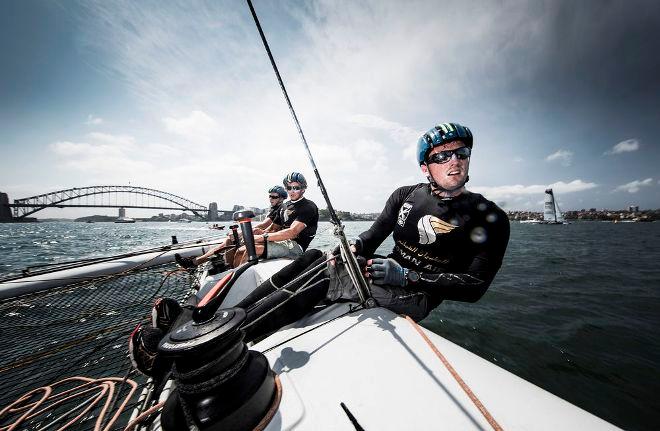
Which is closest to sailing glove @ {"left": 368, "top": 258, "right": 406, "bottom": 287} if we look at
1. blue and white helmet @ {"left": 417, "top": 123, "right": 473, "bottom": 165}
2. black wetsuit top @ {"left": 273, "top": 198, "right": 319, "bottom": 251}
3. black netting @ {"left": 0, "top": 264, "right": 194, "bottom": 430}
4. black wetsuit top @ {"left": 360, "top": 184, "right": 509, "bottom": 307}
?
black wetsuit top @ {"left": 360, "top": 184, "right": 509, "bottom": 307}

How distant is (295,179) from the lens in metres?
5.62

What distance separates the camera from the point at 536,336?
509cm

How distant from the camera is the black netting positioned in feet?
10.4

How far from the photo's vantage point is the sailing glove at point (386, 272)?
2322 mm

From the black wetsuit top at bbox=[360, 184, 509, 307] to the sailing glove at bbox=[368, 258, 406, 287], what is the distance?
177 millimetres

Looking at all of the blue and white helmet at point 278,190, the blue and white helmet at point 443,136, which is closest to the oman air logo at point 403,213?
the blue and white helmet at point 443,136

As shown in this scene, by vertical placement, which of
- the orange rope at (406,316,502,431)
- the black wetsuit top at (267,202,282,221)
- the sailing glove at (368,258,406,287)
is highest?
the black wetsuit top at (267,202,282,221)

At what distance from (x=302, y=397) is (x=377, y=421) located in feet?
1.37

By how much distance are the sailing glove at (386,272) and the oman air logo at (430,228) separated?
0.58 m

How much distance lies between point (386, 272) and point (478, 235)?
41.5 inches

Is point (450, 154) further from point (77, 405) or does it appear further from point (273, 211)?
point (273, 211)

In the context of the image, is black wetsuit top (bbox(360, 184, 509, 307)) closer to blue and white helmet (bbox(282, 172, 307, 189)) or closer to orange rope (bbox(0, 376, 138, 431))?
orange rope (bbox(0, 376, 138, 431))

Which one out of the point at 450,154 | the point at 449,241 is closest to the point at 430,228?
the point at 449,241

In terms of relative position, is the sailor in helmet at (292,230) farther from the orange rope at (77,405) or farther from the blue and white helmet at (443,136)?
the blue and white helmet at (443,136)
